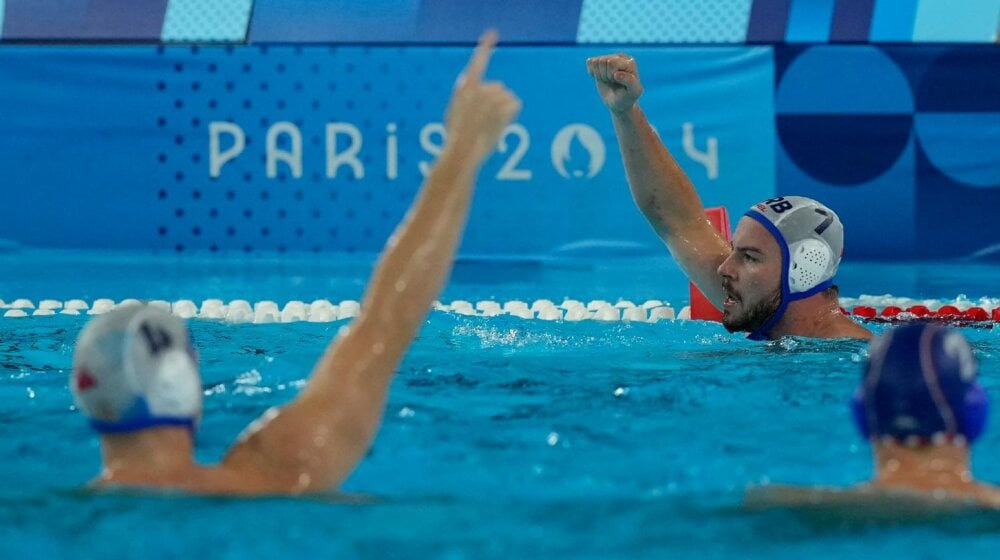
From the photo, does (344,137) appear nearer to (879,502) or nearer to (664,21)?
(664,21)

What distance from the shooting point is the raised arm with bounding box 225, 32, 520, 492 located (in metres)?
2.17

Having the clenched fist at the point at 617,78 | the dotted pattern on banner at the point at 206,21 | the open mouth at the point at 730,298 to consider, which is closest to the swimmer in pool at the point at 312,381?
the clenched fist at the point at 617,78

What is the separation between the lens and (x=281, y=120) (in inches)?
303

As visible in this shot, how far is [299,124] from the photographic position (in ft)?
25.2

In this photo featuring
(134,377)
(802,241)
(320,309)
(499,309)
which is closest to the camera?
(134,377)

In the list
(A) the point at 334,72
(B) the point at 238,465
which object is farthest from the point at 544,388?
(A) the point at 334,72

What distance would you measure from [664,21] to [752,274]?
3.94 meters

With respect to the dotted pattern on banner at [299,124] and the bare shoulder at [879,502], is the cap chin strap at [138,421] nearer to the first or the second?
the bare shoulder at [879,502]

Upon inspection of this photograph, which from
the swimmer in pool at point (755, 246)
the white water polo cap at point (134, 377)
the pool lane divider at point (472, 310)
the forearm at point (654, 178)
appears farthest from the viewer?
the pool lane divider at point (472, 310)

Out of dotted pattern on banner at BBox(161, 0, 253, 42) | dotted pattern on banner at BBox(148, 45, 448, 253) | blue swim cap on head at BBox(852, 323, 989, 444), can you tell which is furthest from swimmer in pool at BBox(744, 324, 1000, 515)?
dotted pattern on banner at BBox(161, 0, 253, 42)

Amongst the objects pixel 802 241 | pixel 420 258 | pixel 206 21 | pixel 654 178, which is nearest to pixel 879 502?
pixel 420 258

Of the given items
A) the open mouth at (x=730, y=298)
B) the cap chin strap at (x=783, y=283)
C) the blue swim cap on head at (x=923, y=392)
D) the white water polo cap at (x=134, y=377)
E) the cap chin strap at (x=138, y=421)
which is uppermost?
the blue swim cap on head at (x=923, y=392)

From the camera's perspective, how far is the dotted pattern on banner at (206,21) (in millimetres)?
7812

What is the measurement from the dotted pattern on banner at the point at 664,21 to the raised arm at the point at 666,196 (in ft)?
11.6
